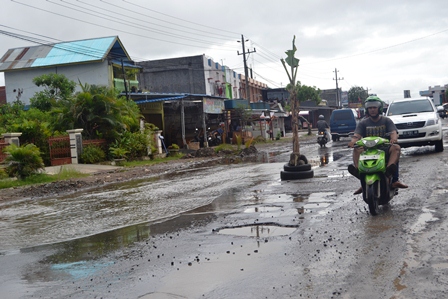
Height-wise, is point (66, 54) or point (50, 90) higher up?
point (66, 54)

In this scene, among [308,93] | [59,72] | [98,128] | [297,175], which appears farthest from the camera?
[308,93]

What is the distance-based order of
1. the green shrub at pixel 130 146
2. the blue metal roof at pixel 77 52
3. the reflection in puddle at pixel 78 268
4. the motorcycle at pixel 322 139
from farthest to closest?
the blue metal roof at pixel 77 52 → the motorcycle at pixel 322 139 → the green shrub at pixel 130 146 → the reflection in puddle at pixel 78 268

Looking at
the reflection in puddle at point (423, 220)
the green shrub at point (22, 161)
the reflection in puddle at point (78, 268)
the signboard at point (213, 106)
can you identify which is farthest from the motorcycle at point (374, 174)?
the signboard at point (213, 106)

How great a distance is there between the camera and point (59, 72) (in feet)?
138

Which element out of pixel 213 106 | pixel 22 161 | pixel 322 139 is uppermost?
pixel 213 106

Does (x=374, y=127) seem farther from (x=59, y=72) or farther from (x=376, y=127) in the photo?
(x=59, y=72)

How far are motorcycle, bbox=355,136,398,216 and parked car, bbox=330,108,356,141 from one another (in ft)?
85.8

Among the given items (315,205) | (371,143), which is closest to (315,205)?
(315,205)

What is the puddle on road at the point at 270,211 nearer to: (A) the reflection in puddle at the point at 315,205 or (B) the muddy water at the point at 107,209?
(A) the reflection in puddle at the point at 315,205

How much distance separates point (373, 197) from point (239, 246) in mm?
2279

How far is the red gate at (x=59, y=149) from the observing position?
24.4 meters

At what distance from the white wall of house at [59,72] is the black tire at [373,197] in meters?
35.2

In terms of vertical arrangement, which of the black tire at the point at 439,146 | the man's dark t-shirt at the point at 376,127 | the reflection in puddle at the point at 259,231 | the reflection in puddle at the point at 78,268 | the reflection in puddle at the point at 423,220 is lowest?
the reflection in puddle at the point at 78,268

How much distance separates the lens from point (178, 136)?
4000cm
